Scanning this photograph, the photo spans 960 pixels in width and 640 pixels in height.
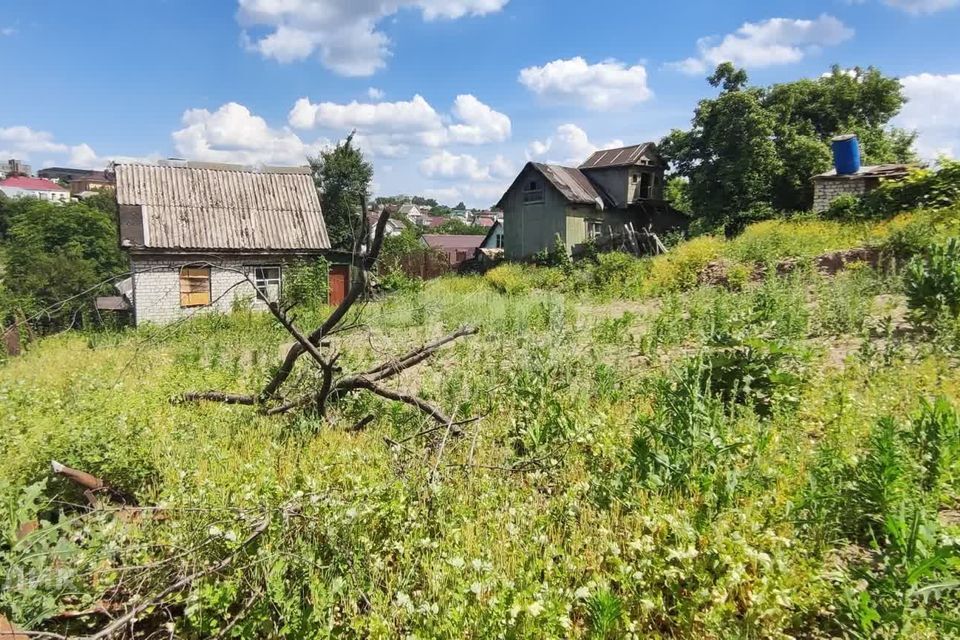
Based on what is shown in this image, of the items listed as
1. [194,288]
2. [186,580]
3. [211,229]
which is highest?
[211,229]

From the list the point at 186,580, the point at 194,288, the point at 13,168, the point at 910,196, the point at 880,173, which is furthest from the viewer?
the point at 13,168

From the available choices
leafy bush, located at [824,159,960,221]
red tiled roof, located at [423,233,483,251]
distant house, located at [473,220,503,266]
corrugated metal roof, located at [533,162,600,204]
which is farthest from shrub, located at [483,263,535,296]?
red tiled roof, located at [423,233,483,251]

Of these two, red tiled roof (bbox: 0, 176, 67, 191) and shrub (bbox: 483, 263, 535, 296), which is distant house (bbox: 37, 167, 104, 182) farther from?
shrub (bbox: 483, 263, 535, 296)

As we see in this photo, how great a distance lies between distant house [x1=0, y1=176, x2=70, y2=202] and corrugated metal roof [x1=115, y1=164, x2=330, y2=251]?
310ft

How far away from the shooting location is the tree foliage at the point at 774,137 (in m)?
22.7

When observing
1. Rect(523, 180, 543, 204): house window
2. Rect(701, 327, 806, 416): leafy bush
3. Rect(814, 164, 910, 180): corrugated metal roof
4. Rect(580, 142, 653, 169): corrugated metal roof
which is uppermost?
Rect(580, 142, 653, 169): corrugated metal roof

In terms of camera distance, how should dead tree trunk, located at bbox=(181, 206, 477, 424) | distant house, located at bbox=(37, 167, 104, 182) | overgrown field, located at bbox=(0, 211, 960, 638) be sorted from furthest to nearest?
1. distant house, located at bbox=(37, 167, 104, 182)
2. dead tree trunk, located at bbox=(181, 206, 477, 424)
3. overgrown field, located at bbox=(0, 211, 960, 638)

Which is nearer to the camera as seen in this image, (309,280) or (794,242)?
(794,242)

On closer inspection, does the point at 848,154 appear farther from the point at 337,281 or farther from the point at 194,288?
the point at 194,288

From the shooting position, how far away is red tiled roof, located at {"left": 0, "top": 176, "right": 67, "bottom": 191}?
9192 centimetres

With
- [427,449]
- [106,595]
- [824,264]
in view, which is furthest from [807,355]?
[824,264]

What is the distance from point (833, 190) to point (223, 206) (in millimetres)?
21693

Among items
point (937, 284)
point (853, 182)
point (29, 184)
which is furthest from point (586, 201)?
point (29, 184)

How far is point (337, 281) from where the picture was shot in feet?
67.2
